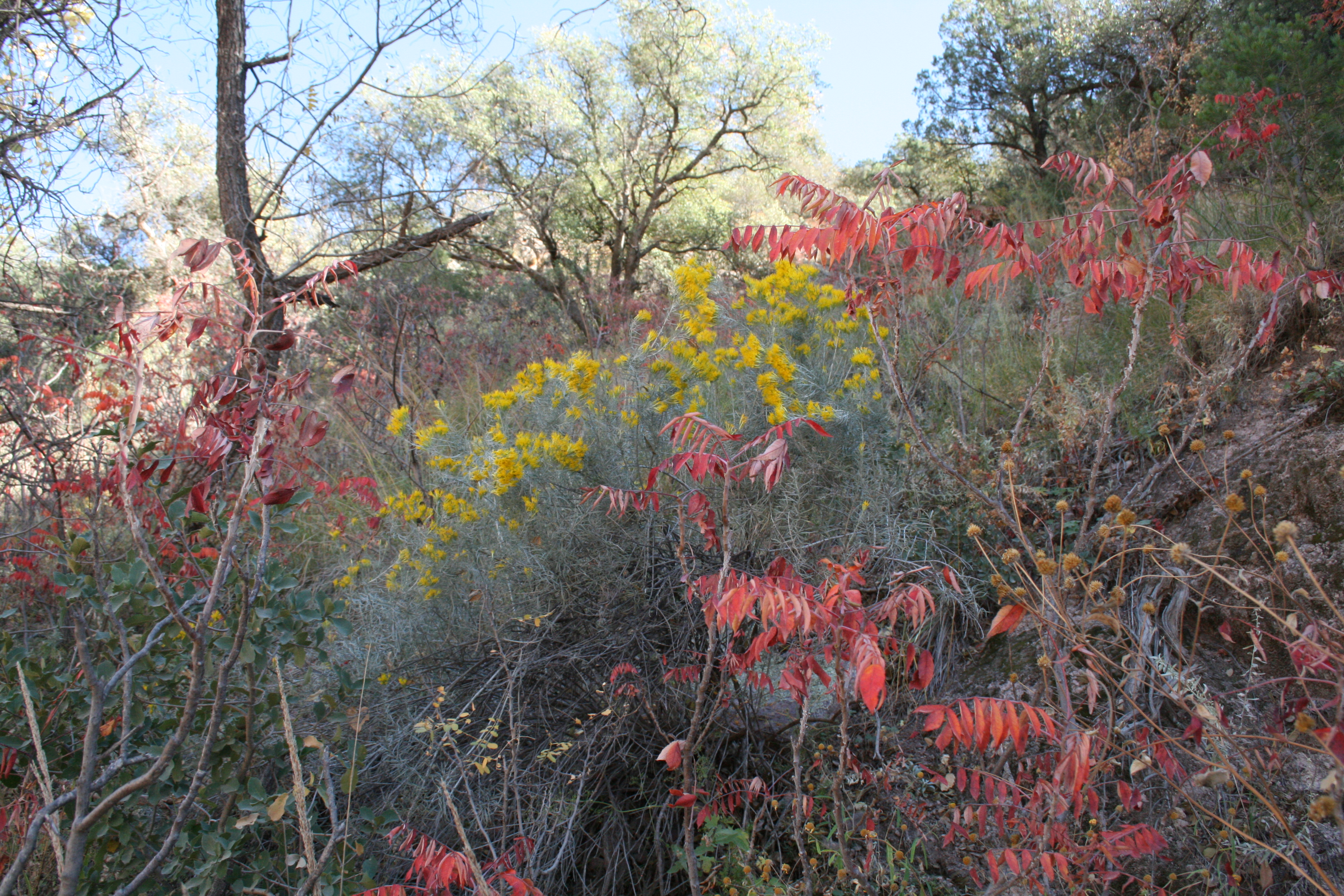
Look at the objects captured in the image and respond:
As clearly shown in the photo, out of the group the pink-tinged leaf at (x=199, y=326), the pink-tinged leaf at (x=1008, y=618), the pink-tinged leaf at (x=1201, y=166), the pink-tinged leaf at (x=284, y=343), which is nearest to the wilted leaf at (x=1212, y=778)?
the pink-tinged leaf at (x=1008, y=618)

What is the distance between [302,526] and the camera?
14.7 ft

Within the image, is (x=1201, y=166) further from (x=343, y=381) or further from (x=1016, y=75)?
(x=1016, y=75)

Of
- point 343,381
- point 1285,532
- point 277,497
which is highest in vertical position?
point 343,381

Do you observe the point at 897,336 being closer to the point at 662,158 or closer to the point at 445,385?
the point at 445,385

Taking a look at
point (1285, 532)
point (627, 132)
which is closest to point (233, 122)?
point (1285, 532)

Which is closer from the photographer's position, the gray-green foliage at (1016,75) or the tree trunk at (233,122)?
the tree trunk at (233,122)

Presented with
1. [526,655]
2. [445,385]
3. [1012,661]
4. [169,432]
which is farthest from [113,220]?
[1012,661]

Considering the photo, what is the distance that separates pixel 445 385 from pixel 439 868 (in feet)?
18.7

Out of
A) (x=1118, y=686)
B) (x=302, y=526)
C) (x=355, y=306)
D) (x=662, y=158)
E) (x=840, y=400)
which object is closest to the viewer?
(x=1118, y=686)

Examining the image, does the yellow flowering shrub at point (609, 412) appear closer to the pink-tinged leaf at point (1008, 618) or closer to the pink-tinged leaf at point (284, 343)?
the pink-tinged leaf at point (284, 343)

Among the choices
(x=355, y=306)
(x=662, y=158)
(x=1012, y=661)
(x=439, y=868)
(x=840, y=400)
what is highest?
(x=662, y=158)

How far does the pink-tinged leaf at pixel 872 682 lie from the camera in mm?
1089

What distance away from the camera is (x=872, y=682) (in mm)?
1108

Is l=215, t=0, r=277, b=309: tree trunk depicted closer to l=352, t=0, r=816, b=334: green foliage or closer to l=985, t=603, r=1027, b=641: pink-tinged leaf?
l=985, t=603, r=1027, b=641: pink-tinged leaf
